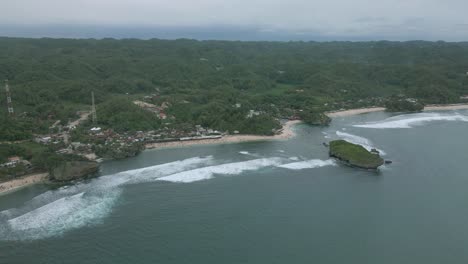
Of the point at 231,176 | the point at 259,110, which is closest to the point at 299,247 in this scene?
the point at 231,176

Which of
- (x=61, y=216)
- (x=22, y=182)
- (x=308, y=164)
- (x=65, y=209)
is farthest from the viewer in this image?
(x=308, y=164)

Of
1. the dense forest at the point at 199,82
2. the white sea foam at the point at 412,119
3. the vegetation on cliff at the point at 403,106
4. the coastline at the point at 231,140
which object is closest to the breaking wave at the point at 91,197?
the coastline at the point at 231,140

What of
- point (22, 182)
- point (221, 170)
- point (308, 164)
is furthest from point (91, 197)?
point (308, 164)

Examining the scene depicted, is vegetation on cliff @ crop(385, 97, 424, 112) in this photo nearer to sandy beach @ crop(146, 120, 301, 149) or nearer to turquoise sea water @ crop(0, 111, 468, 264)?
sandy beach @ crop(146, 120, 301, 149)

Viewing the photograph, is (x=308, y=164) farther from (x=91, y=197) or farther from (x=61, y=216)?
(x=61, y=216)

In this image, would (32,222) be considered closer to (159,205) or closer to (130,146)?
(159,205)

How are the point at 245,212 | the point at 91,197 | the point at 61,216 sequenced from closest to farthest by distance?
1. the point at 61,216
2. the point at 245,212
3. the point at 91,197

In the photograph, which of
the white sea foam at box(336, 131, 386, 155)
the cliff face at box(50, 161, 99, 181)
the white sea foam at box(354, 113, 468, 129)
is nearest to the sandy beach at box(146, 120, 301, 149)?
the white sea foam at box(336, 131, 386, 155)
